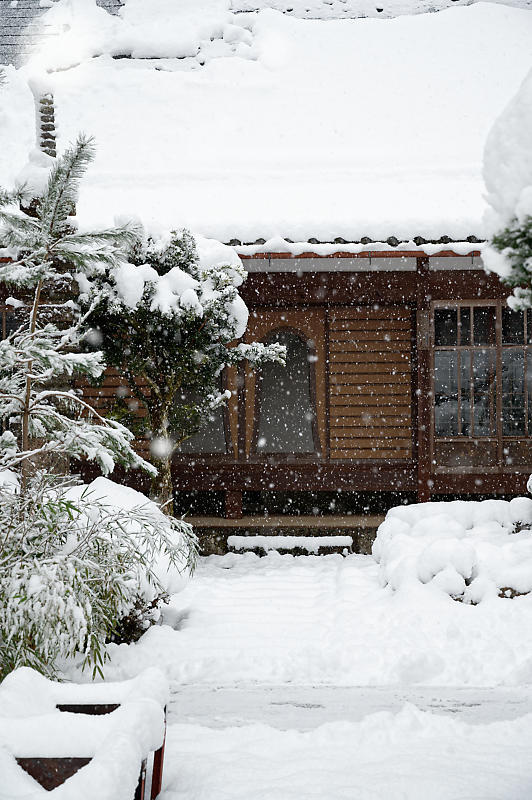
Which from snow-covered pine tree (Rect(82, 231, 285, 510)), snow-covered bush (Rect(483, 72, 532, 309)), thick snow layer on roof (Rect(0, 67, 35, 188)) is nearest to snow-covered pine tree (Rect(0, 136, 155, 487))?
snow-covered pine tree (Rect(82, 231, 285, 510))

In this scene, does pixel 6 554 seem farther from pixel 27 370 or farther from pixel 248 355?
pixel 248 355

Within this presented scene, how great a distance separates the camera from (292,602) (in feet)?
20.9

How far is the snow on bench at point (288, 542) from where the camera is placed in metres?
8.58

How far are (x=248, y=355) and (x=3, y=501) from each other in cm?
406

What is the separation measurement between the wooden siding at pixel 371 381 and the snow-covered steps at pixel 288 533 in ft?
4.26

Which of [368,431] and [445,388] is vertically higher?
[445,388]

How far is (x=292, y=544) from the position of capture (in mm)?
8586

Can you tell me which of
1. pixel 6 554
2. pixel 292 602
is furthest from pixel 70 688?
pixel 292 602

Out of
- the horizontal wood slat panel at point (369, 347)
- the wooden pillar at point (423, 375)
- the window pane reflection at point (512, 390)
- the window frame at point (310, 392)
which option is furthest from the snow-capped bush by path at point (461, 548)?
the window pane reflection at point (512, 390)

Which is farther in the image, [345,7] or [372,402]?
[345,7]

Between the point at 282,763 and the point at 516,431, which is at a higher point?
the point at 516,431

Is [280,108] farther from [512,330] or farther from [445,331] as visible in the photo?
[512,330]

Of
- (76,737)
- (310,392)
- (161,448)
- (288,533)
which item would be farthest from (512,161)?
(310,392)

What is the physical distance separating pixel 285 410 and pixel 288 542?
369 centimetres
